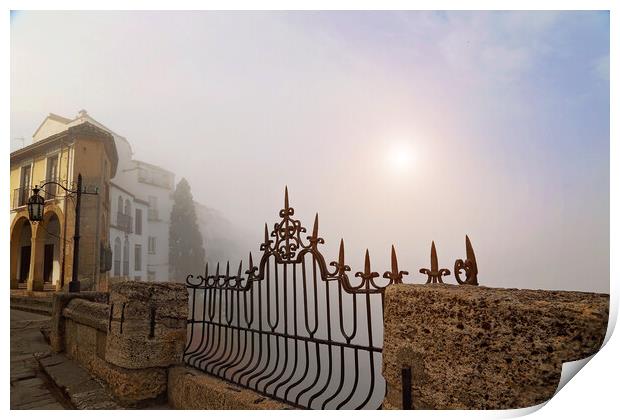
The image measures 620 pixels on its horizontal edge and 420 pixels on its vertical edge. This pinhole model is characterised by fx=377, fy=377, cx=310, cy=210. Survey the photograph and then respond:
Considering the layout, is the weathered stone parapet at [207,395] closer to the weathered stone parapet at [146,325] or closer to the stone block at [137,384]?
the stone block at [137,384]

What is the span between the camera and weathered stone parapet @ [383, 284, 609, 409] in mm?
1510

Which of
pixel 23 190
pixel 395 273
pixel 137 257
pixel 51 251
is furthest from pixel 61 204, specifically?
pixel 395 273

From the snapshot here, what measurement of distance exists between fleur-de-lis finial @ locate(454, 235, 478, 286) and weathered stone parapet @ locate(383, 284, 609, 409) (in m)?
0.24

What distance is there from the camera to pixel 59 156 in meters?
13.8

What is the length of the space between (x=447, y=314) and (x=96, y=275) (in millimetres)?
15721

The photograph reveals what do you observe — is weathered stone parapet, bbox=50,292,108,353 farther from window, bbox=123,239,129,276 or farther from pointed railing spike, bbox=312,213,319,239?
window, bbox=123,239,129,276

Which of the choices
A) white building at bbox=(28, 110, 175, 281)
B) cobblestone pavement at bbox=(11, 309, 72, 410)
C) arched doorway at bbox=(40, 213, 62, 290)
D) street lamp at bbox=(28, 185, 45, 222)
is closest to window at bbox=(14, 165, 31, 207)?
arched doorway at bbox=(40, 213, 62, 290)

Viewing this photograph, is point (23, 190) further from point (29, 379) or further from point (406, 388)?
point (406, 388)

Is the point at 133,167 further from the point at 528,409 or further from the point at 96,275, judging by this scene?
the point at 528,409

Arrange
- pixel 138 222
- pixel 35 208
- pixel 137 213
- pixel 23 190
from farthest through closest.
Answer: pixel 137 213, pixel 138 222, pixel 23 190, pixel 35 208

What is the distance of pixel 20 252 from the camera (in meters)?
15.6

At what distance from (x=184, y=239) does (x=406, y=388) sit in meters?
21.9

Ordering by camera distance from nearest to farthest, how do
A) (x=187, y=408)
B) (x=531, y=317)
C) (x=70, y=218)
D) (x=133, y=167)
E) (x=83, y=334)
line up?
(x=531, y=317) → (x=187, y=408) → (x=83, y=334) → (x=70, y=218) → (x=133, y=167)

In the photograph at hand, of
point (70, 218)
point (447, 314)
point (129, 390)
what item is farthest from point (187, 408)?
point (70, 218)
